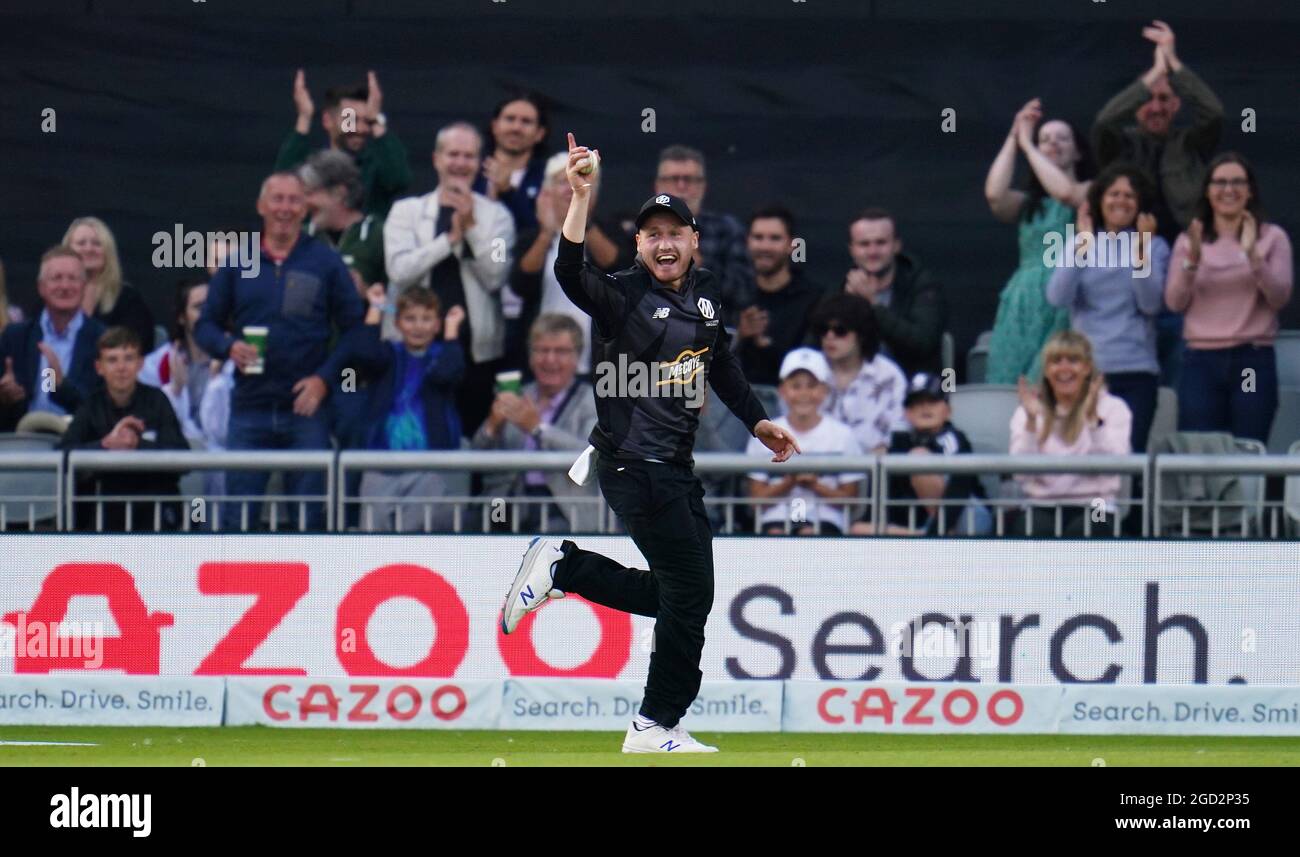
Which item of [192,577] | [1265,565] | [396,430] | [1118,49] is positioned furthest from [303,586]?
[1118,49]

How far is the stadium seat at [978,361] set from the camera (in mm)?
14016

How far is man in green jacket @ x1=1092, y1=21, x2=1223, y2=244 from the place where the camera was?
13.4m

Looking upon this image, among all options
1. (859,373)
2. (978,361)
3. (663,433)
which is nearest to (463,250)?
(859,373)

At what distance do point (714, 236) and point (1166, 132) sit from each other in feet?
9.78

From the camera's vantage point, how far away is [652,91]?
14.5m

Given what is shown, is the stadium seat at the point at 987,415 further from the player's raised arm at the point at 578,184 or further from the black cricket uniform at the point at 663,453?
the player's raised arm at the point at 578,184

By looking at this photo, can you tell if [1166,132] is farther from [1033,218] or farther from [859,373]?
[859,373]

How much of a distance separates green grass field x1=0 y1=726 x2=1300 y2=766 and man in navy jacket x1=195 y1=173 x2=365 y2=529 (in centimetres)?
244

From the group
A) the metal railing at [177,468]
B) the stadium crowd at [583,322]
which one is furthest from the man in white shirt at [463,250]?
the metal railing at [177,468]

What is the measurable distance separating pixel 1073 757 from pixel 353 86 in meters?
7.33

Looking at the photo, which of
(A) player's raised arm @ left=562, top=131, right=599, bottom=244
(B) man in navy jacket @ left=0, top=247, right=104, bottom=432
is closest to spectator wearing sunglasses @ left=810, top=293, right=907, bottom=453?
(B) man in navy jacket @ left=0, top=247, right=104, bottom=432

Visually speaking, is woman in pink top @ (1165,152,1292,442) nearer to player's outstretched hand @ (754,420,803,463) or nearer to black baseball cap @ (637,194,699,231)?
player's outstretched hand @ (754,420,803,463)

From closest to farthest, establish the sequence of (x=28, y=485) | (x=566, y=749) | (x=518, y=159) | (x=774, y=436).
Result: 1. (x=774, y=436)
2. (x=566, y=749)
3. (x=28, y=485)
4. (x=518, y=159)

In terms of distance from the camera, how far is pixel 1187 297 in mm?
12961
